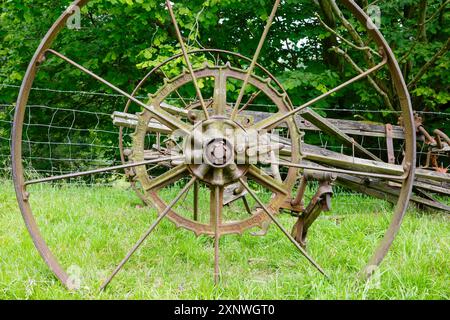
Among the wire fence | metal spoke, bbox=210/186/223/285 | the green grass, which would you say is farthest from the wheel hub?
the wire fence

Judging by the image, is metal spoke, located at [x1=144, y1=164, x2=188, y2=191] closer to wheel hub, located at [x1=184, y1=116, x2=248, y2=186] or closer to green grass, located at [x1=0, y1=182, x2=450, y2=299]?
wheel hub, located at [x1=184, y1=116, x2=248, y2=186]

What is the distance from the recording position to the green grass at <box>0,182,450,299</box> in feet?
9.02

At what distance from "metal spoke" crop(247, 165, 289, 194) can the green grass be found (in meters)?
0.59

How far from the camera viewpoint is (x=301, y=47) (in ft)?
25.7

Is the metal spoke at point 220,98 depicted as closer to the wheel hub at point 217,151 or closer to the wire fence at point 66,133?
the wheel hub at point 217,151

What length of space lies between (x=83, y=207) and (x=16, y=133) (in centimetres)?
222

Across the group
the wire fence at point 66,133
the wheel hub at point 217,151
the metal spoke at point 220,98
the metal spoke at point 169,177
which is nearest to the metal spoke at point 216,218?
the wheel hub at point 217,151

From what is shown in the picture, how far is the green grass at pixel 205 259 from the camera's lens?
275 centimetres

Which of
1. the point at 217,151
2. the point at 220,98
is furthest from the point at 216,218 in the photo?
the point at 220,98

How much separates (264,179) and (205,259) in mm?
930

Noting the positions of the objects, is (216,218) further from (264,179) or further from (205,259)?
(205,259)

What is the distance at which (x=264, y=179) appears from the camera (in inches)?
116

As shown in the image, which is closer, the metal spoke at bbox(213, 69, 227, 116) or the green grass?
the green grass

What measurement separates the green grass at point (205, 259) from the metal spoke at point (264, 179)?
588 mm
